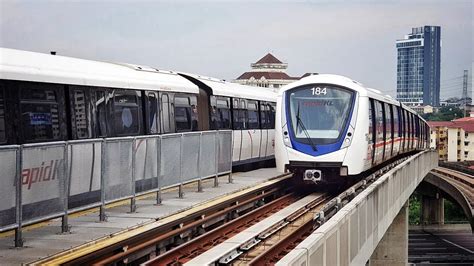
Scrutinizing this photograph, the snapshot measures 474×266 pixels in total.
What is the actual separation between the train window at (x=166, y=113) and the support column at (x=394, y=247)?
16022 millimetres

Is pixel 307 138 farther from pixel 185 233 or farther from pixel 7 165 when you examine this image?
pixel 7 165

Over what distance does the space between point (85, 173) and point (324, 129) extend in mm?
9081

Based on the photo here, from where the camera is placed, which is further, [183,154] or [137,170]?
[183,154]

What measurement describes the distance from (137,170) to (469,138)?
398ft

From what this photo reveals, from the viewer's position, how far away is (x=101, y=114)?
46.3ft

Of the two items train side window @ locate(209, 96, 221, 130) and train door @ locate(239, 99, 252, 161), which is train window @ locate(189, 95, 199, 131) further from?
train door @ locate(239, 99, 252, 161)

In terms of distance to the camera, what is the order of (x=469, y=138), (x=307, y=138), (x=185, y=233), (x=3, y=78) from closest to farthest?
(x=3, y=78) → (x=185, y=233) → (x=307, y=138) → (x=469, y=138)

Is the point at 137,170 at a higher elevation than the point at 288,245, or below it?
higher

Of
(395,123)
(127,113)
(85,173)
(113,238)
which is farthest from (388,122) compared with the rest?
(113,238)

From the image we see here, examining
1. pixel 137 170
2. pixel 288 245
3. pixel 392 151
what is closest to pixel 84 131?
pixel 137 170

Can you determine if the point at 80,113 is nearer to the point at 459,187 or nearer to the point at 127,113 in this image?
the point at 127,113

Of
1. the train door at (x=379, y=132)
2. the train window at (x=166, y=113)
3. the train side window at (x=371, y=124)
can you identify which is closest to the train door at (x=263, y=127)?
the train door at (x=379, y=132)

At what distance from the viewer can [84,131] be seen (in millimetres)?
13414

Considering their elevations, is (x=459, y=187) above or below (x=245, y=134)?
below
